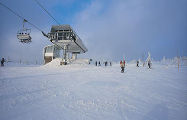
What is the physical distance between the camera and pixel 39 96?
13.8ft

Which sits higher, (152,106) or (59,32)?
(59,32)

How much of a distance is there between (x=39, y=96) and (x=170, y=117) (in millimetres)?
4714

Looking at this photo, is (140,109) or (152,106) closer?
(140,109)

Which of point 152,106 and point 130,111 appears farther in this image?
point 152,106

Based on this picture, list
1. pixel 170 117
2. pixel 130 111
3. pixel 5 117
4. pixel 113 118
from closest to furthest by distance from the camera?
1. pixel 5 117
2. pixel 113 118
3. pixel 170 117
4. pixel 130 111

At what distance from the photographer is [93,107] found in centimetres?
354

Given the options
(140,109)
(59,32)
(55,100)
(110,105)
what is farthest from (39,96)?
(59,32)

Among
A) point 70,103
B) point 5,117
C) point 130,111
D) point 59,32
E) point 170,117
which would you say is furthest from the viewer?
point 59,32

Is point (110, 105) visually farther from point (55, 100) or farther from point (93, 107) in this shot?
point (55, 100)

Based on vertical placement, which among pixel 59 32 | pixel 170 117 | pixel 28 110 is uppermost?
pixel 59 32

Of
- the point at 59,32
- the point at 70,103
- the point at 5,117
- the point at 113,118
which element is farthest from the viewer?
the point at 59,32

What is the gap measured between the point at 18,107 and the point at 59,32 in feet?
104

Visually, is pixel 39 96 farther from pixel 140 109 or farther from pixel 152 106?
pixel 152 106

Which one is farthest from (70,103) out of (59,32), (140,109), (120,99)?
(59,32)
